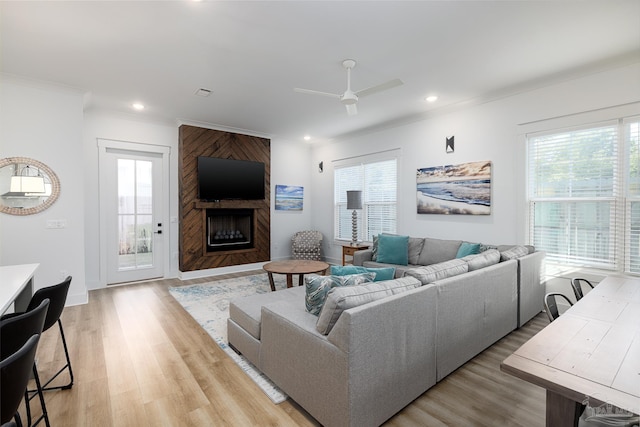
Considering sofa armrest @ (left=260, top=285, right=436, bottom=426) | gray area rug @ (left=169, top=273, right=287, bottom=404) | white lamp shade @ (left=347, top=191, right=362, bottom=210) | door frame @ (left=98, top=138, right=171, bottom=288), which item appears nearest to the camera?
sofa armrest @ (left=260, top=285, right=436, bottom=426)

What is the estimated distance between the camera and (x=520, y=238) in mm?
4012

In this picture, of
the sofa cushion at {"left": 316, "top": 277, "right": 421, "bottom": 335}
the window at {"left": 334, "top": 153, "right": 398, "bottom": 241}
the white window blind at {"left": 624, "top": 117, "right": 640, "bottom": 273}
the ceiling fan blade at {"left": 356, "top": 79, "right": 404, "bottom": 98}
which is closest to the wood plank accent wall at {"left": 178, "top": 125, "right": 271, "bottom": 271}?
the window at {"left": 334, "top": 153, "right": 398, "bottom": 241}

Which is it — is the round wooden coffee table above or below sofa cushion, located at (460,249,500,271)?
below

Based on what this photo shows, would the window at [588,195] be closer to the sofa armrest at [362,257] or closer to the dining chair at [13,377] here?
Answer: the sofa armrest at [362,257]

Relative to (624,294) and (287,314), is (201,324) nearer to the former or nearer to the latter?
(287,314)

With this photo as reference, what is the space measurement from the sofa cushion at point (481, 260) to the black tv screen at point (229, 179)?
4.54 meters

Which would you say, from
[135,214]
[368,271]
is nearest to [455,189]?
[368,271]

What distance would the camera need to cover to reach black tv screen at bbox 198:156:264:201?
5.63 meters

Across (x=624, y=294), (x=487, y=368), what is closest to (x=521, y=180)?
(x=624, y=294)

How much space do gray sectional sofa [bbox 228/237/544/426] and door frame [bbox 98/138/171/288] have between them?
346 cm

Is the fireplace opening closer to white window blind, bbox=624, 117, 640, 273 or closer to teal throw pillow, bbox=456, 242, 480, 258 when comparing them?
teal throw pillow, bbox=456, 242, 480, 258

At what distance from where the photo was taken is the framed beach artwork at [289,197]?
6.93m

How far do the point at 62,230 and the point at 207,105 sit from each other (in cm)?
263

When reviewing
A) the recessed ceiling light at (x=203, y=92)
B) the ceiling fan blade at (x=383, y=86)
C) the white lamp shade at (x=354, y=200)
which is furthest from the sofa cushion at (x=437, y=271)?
A: the recessed ceiling light at (x=203, y=92)
